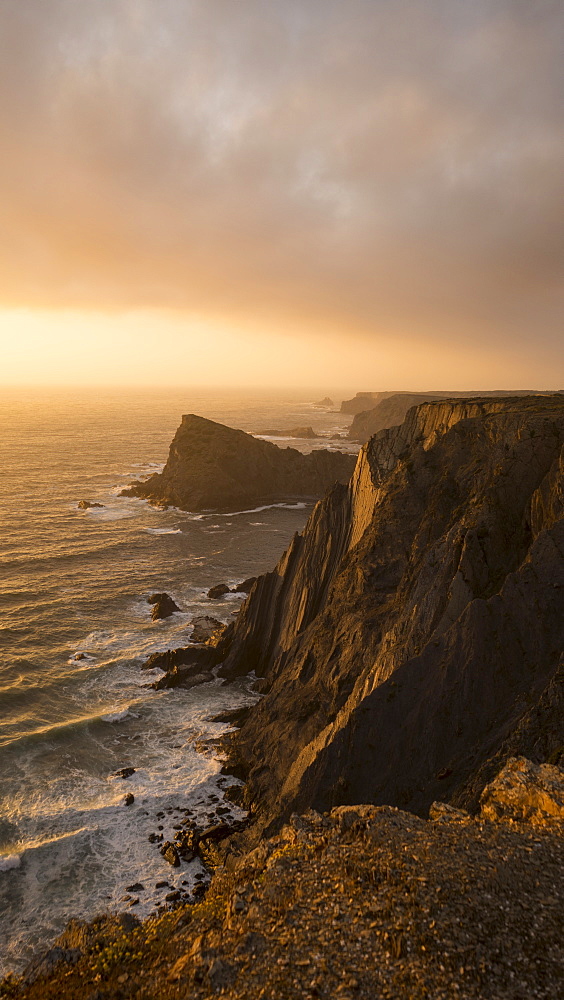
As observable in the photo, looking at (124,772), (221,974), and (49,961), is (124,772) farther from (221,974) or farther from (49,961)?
(221,974)

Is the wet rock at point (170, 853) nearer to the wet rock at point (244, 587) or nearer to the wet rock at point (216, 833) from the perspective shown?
the wet rock at point (216, 833)

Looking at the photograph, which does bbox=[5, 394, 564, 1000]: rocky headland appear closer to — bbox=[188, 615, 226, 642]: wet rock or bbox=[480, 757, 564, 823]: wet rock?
bbox=[480, 757, 564, 823]: wet rock

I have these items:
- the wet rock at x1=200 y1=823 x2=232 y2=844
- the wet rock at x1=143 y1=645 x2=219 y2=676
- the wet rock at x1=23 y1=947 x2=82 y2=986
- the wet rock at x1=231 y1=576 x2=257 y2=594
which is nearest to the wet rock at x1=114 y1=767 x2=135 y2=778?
the wet rock at x1=200 y1=823 x2=232 y2=844

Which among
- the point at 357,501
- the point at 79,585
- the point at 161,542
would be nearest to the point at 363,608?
the point at 357,501

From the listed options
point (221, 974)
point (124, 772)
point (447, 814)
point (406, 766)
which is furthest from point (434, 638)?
point (124, 772)

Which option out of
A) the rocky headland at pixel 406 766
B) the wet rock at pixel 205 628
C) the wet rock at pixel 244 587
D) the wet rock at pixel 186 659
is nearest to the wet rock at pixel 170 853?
the rocky headland at pixel 406 766

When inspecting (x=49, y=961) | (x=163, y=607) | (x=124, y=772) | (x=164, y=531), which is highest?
(x=49, y=961)

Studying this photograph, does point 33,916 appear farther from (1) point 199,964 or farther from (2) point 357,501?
(2) point 357,501
